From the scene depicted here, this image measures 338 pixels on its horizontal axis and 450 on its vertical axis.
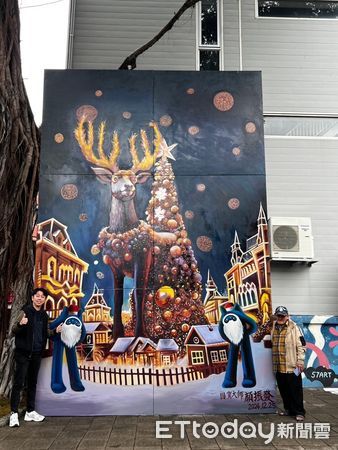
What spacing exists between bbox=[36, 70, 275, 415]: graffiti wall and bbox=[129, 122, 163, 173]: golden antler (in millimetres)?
13

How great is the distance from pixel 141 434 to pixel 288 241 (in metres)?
3.95

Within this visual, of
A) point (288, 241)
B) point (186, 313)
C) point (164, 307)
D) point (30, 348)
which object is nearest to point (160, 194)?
point (164, 307)

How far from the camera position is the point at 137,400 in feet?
17.4

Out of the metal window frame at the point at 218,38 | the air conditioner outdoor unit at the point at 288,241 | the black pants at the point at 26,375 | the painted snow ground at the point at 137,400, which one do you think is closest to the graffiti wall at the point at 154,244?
the painted snow ground at the point at 137,400

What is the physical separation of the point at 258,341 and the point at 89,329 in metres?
2.05

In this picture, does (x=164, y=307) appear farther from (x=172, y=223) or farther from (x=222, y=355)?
(x=172, y=223)

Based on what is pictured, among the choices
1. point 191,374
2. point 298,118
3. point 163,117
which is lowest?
point 191,374

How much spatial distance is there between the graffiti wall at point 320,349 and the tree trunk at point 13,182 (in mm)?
4413

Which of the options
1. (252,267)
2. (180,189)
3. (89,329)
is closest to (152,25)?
(180,189)

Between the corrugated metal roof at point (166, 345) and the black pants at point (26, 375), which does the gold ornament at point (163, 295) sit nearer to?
the corrugated metal roof at point (166, 345)

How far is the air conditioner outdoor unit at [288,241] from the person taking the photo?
7289 millimetres

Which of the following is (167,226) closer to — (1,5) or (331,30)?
(1,5)

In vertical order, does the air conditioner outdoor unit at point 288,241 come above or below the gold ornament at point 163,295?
above

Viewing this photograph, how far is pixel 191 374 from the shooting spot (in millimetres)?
5379
